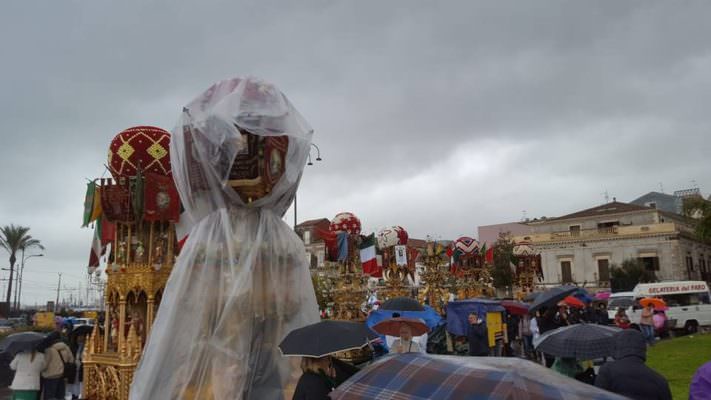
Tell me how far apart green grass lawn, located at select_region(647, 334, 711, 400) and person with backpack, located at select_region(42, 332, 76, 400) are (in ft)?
35.2

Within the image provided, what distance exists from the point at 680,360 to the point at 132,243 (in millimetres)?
14448

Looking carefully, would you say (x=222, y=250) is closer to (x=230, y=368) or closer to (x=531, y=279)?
(x=230, y=368)

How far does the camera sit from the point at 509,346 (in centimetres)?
1535

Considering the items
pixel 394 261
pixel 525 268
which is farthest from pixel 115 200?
pixel 525 268

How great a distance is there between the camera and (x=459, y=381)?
2617mm

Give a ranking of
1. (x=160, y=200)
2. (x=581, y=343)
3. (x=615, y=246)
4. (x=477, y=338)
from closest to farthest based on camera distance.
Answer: (x=581, y=343)
(x=160, y=200)
(x=477, y=338)
(x=615, y=246)

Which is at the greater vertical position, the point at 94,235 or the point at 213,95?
the point at 213,95

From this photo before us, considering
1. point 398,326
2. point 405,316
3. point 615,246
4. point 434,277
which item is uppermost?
point 615,246

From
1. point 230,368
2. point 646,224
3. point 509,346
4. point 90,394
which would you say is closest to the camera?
point 230,368

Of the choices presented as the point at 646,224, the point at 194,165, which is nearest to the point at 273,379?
the point at 194,165

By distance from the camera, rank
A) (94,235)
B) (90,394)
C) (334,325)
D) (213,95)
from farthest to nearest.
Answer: (94,235) < (90,394) < (213,95) < (334,325)

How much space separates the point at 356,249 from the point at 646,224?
38616 millimetres

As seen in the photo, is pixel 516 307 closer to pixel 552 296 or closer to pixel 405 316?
pixel 552 296

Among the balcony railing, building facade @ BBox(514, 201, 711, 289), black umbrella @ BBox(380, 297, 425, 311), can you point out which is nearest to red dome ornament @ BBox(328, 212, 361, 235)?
black umbrella @ BBox(380, 297, 425, 311)
